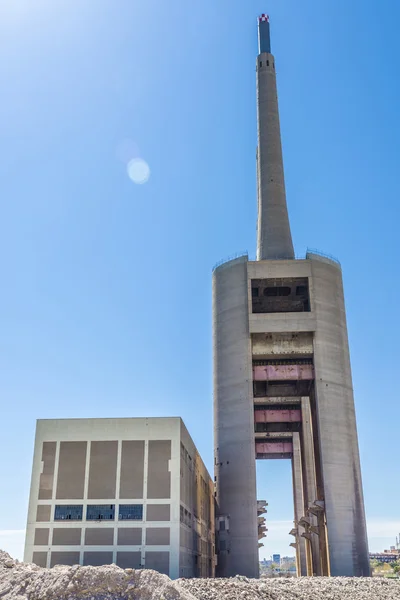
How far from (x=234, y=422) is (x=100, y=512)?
1576 cm

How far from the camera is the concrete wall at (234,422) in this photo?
46594 mm

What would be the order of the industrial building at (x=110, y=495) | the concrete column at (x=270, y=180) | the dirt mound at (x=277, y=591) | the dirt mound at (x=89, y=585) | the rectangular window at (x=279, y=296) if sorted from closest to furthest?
the dirt mound at (x=89, y=585), the dirt mound at (x=277, y=591), the industrial building at (x=110, y=495), the rectangular window at (x=279, y=296), the concrete column at (x=270, y=180)

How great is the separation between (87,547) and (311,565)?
34807mm

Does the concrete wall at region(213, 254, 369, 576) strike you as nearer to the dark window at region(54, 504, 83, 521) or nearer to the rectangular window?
the rectangular window

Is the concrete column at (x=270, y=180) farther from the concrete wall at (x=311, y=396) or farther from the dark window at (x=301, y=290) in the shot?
the concrete wall at (x=311, y=396)

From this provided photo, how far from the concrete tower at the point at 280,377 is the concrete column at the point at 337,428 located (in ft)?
0.26

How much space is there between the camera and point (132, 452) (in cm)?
3888

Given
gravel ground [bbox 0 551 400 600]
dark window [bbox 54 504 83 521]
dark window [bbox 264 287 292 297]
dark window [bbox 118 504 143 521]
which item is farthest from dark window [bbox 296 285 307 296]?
gravel ground [bbox 0 551 400 600]

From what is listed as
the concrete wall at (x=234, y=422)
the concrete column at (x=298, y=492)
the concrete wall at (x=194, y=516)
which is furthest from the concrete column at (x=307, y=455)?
the concrete wall at (x=234, y=422)

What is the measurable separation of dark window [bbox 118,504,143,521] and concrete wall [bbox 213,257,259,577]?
499 inches

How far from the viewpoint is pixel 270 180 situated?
6119 cm

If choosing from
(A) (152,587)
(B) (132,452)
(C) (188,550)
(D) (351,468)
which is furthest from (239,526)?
(A) (152,587)

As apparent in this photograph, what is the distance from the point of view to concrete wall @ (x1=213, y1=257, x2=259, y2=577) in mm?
46594

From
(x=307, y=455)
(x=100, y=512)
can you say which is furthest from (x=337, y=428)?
(x=100, y=512)
